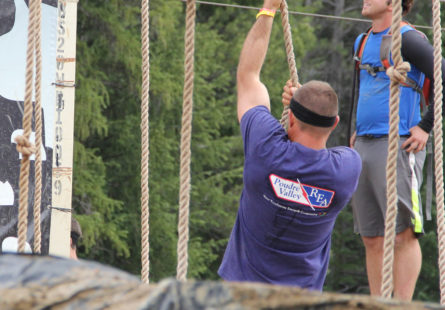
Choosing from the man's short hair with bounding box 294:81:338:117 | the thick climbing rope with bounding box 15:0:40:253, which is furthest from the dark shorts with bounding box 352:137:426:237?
the thick climbing rope with bounding box 15:0:40:253

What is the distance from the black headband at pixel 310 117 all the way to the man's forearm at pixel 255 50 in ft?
0.74

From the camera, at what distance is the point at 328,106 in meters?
2.64

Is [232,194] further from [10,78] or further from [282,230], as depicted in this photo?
[282,230]

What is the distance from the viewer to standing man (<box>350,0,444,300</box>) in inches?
127

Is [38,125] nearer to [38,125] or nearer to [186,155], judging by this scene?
[38,125]

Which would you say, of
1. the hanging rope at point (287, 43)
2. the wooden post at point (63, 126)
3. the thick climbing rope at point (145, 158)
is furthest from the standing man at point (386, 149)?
the wooden post at point (63, 126)

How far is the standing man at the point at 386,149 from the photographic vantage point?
322 cm

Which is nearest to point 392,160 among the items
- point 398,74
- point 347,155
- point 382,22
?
point 398,74

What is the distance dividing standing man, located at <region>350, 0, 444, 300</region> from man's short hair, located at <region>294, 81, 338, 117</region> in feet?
2.31

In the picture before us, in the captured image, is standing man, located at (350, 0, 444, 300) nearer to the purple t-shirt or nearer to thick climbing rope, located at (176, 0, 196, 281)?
the purple t-shirt

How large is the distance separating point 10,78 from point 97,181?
6.42 meters

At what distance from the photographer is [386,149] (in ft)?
10.8

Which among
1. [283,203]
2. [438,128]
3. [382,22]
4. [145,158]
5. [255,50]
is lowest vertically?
[283,203]

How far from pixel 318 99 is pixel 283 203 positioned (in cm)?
36
